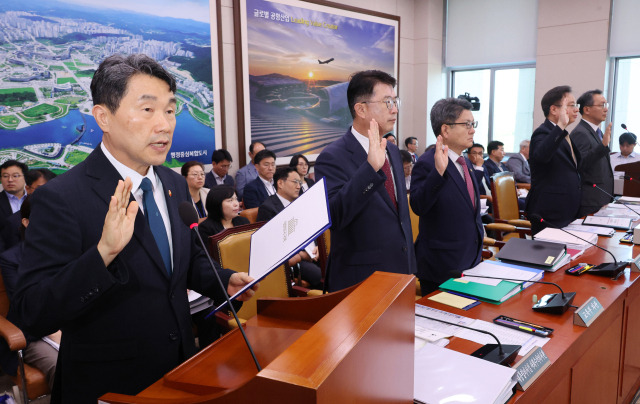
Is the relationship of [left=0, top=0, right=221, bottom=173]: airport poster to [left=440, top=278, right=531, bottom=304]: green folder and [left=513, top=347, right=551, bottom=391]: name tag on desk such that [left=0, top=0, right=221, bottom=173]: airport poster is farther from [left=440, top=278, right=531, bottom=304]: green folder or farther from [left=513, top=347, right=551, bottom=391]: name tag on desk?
[left=513, top=347, right=551, bottom=391]: name tag on desk

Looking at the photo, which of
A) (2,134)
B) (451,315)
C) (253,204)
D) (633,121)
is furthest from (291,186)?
(633,121)

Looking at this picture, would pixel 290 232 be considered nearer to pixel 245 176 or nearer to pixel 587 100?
pixel 587 100

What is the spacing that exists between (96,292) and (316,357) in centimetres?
58

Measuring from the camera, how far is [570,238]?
258 cm

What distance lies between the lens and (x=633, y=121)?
23.8 feet

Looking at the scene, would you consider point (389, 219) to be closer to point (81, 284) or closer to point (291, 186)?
point (81, 284)

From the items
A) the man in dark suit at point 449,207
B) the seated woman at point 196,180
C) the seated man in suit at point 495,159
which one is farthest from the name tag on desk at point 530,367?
the seated man in suit at point 495,159

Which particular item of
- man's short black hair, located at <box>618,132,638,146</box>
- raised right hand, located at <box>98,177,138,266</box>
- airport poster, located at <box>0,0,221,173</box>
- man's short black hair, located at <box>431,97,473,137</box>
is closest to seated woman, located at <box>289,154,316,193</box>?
airport poster, located at <box>0,0,221,173</box>

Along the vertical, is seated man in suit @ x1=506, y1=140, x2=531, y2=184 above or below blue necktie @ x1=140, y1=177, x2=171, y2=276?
below

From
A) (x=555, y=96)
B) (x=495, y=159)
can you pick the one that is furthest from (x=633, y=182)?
(x=495, y=159)

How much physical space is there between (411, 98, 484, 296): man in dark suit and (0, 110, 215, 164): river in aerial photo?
339 cm

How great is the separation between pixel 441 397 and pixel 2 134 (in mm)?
4566

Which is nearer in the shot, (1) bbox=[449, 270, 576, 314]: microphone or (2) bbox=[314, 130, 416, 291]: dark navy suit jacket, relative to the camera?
(1) bbox=[449, 270, 576, 314]: microphone

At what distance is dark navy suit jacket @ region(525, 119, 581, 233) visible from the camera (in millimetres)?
3289
